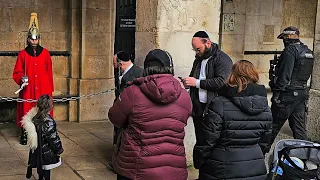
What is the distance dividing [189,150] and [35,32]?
3.04 metres

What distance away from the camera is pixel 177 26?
21.8 ft

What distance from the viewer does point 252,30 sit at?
448 inches

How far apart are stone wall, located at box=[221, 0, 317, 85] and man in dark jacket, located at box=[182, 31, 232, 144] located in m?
5.04

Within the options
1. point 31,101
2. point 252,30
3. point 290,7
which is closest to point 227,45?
point 252,30

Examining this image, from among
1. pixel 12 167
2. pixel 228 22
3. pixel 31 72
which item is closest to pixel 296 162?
pixel 12 167

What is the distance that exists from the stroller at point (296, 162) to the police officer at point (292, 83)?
2.31m

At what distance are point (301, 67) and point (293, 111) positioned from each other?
640mm

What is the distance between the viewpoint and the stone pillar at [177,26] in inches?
258

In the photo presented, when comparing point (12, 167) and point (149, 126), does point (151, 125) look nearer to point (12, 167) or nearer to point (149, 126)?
point (149, 126)

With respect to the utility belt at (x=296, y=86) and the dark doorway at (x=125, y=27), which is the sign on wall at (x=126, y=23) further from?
the utility belt at (x=296, y=86)

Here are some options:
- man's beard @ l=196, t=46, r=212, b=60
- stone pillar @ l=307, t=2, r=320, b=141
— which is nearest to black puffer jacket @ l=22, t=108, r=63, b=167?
man's beard @ l=196, t=46, r=212, b=60

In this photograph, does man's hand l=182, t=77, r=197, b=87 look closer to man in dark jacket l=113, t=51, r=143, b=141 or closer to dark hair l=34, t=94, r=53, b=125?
man in dark jacket l=113, t=51, r=143, b=141

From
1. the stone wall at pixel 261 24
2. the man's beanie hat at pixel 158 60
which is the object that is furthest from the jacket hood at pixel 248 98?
the stone wall at pixel 261 24

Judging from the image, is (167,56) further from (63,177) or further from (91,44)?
(91,44)
